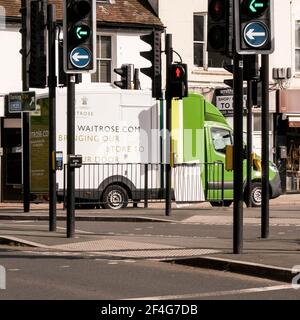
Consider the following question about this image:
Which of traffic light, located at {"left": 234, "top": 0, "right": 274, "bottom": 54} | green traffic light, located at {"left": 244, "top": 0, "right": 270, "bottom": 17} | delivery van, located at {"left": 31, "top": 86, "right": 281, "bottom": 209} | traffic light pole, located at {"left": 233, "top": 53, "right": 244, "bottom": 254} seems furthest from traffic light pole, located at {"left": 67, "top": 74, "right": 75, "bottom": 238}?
delivery van, located at {"left": 31, "top": 86, "right": 281, "bottom": 209}

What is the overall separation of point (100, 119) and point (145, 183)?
7.37 feet

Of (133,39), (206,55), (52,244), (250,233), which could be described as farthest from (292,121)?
(52,244)

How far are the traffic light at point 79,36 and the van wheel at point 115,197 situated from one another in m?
9.45

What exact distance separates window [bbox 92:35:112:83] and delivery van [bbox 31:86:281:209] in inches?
237

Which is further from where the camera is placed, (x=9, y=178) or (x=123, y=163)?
(x=9, y=178)

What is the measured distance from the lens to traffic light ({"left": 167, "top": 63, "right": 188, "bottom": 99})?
19.2 meters

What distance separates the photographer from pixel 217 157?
79.2 feet

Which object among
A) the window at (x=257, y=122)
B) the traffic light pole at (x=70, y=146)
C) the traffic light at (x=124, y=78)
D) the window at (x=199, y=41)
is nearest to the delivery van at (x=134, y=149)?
the traffic light at (x=124, y=78)

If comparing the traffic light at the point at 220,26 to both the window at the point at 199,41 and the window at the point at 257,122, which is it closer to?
the window at the point at 199,41

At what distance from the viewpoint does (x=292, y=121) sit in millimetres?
31016

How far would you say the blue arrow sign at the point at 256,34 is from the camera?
11930 millimetres

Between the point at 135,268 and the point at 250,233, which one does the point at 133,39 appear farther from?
the point at 135,268

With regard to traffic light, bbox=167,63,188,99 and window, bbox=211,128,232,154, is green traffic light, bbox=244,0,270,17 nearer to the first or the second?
traffic light, bbox=167,63,188,99

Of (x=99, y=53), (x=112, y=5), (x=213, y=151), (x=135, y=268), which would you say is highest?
(x=112, y=5)
